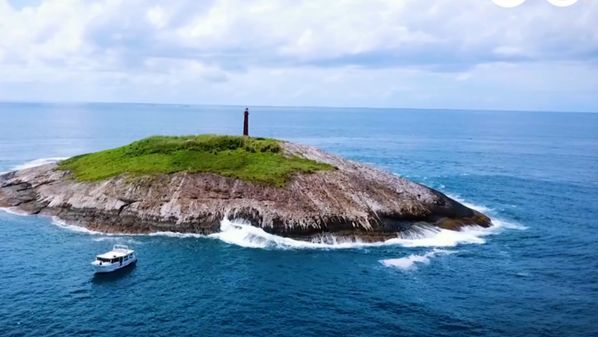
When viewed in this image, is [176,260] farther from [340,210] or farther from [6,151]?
[6,151]

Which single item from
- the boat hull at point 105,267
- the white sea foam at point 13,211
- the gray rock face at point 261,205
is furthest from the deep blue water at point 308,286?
the gray rock face at point 261,205

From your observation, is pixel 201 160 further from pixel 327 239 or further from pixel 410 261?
pixel 410 261

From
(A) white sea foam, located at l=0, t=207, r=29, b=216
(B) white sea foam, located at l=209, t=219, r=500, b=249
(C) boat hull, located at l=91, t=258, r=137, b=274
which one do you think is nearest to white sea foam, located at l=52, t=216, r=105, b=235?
(A) white sea foam, located at l=0, t=207, r=29, b=216

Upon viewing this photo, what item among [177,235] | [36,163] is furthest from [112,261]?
[36,163]

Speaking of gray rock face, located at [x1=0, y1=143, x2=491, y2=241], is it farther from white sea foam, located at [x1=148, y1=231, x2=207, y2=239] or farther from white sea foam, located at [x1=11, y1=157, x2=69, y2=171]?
white sea foam, located at [x1=11, y1=157, x2=69, y2=171]

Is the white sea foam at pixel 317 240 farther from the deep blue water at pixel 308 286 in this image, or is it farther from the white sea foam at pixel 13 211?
the white sea foam at pixel 13 211
